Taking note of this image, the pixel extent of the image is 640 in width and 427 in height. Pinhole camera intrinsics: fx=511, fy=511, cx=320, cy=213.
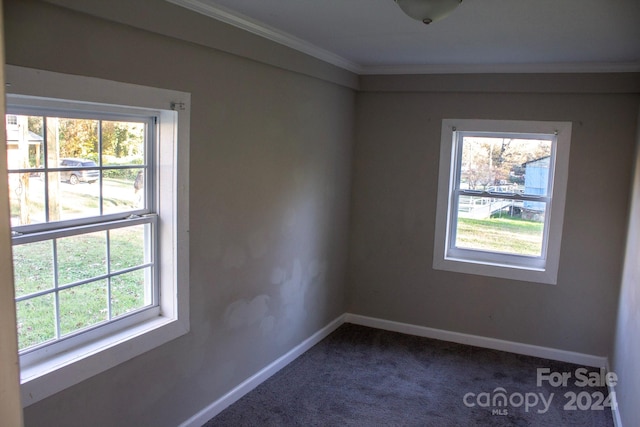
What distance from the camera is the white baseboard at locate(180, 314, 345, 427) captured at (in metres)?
3.00

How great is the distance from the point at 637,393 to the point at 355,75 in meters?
3.06

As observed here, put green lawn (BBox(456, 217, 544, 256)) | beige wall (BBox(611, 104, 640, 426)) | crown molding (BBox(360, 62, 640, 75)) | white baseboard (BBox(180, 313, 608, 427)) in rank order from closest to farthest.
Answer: beige wall (BBox(611, 104, 640, 426)) < white baseboard (BBox(180, 313, 608, 427)) < crown molding (BBox(360, 62, 640, 75)) < green lawn (BBox(456, 217, 544, 256))

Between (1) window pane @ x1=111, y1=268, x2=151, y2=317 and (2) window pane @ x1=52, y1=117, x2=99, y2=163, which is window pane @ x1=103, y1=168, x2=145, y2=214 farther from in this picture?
(1) window pane @ x1=111, y1=268, x2=151, y2=317

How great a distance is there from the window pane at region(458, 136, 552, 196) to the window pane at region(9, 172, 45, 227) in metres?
3.30

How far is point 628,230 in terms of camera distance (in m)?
3.64

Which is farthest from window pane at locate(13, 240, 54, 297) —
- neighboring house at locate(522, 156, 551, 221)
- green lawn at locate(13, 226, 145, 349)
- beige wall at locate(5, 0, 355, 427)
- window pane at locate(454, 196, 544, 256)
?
neighboring house at locate(522, 156, 551, 221)

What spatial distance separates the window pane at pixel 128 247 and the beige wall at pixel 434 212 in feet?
7.86

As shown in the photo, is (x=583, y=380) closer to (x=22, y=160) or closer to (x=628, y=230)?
(x=628, y=230)

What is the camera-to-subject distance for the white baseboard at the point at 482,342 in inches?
161

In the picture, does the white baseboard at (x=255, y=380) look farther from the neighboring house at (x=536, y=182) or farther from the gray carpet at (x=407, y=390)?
the neighboring house at (x=536, y=182)

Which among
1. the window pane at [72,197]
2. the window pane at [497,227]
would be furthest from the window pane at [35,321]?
the window pane at [497,227]

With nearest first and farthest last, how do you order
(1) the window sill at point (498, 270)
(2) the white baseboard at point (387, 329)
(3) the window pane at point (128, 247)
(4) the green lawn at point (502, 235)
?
1. (3) the window pane at point (128, 247)
2. (2) the white baseboard at point (387, 329)
3. (1) the window sill at point (498, 270)
4. (4) the green lawn at point (502, 235)

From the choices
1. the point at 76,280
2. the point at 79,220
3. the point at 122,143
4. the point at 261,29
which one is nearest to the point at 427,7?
the point at 261,29

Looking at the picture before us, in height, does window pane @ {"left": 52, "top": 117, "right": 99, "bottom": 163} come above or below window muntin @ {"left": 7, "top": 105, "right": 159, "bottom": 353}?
above
